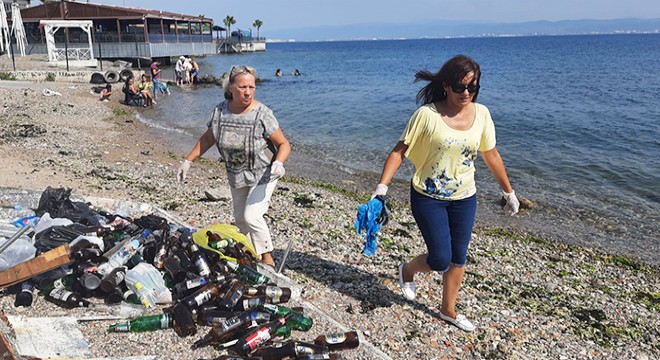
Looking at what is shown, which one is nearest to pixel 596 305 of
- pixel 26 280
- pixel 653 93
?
pixel 26 280

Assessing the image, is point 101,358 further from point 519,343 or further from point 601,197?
point 601,197

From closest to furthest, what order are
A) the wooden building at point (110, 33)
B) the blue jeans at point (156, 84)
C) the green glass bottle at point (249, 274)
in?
the green glass bottle at point (249, 274) → the blue jeans at point (156, 84) → the wooden building at point (110, 33)

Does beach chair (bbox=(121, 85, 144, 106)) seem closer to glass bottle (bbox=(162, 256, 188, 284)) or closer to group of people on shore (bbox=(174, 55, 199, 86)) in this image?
group of people on shore (bbox=(174, 55, 199, 86))

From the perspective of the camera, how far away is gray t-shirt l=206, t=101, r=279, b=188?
15.8 ft

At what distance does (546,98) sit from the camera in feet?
106

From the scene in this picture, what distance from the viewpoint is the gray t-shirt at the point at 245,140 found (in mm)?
4809

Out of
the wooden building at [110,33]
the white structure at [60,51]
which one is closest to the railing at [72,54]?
the white structure at [60,51]

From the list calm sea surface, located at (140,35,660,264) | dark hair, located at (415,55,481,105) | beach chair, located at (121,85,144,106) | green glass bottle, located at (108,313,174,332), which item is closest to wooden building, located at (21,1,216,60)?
calm sea surface, located at (140,35,660,264)

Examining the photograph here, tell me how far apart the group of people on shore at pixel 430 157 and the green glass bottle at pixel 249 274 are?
362 mm

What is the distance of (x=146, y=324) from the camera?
13.7ft

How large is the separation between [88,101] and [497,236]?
1911cm

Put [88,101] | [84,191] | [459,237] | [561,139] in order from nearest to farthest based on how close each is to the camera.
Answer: [459,237], [84,191], [561,139], [88,101]

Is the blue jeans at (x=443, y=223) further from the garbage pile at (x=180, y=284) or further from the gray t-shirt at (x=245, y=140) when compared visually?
the gray t-shirt at (x=245, y=140)

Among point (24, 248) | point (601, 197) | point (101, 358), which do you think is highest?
point (24, 248)
